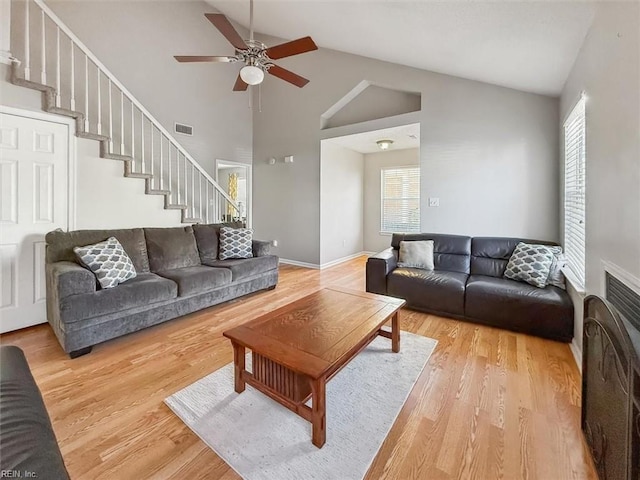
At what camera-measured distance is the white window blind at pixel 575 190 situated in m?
2.43

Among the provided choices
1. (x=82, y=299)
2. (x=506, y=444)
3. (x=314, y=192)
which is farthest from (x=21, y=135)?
(x=506, y=444)

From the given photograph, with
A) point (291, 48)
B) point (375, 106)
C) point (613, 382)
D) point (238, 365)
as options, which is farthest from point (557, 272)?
point (375, 106)

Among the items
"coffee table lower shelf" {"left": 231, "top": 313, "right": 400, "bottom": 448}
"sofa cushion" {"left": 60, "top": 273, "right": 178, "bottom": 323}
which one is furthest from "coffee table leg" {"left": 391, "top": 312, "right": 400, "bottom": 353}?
"sofa cushion" {"left": 60, "top": 273, "right": 178, "bottom": 323}

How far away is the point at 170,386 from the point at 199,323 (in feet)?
3.43

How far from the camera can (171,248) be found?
350 centimetres

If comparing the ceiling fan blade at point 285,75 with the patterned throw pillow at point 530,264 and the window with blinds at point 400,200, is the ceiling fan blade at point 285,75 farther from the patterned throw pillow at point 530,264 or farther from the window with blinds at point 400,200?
the window with blinds at point 400,200

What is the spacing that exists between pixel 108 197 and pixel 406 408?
12.7 feet

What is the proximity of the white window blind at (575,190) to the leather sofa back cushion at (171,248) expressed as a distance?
4000mm

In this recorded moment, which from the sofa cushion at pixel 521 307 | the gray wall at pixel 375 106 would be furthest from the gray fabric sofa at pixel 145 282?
the gray wall at pixel 375 106

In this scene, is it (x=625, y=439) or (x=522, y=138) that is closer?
(x=625, y=439)

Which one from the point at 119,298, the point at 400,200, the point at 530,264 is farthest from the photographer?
the point at 400,200

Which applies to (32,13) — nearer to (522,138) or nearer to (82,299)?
(82,299)

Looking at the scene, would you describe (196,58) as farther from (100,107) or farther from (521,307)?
(521,307)

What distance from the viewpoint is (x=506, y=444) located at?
1465mm
